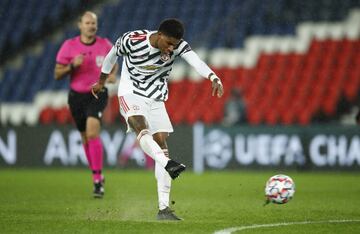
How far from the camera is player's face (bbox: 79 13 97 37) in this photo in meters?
→ 11.4

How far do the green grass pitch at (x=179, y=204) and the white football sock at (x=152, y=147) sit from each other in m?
0.56

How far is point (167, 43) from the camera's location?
813 cm

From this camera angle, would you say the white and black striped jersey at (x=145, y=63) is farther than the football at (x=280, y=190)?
No

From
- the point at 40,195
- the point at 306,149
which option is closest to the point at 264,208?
the point at 40,195

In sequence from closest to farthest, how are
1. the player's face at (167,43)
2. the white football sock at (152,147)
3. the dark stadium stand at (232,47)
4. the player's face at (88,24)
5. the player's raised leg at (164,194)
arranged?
the white football sock at (152,147) < the player's face at (167,43) < the player's raised leg at (164,194) < the player's face at (88,24) < the dark stadium stand at (232,47)

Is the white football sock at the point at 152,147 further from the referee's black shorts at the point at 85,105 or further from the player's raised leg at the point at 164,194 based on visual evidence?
the referee's black shorts at the point at 85,105

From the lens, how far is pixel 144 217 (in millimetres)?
8523

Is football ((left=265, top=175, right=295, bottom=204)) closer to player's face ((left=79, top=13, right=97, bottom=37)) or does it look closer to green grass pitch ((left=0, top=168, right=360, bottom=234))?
green grass pitch ((left=0, top=168, right=360, bottom=234))

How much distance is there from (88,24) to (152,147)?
3.81m

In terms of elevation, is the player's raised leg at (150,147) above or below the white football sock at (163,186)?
above

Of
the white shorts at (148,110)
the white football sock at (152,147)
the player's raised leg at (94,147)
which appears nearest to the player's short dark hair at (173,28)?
the white shorts at (148,110)

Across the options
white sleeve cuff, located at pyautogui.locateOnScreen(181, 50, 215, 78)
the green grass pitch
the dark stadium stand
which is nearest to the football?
the green grass pitch

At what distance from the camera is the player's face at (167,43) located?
8.08 meters

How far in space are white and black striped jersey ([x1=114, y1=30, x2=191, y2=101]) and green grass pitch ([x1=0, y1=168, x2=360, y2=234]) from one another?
4.03 ft
